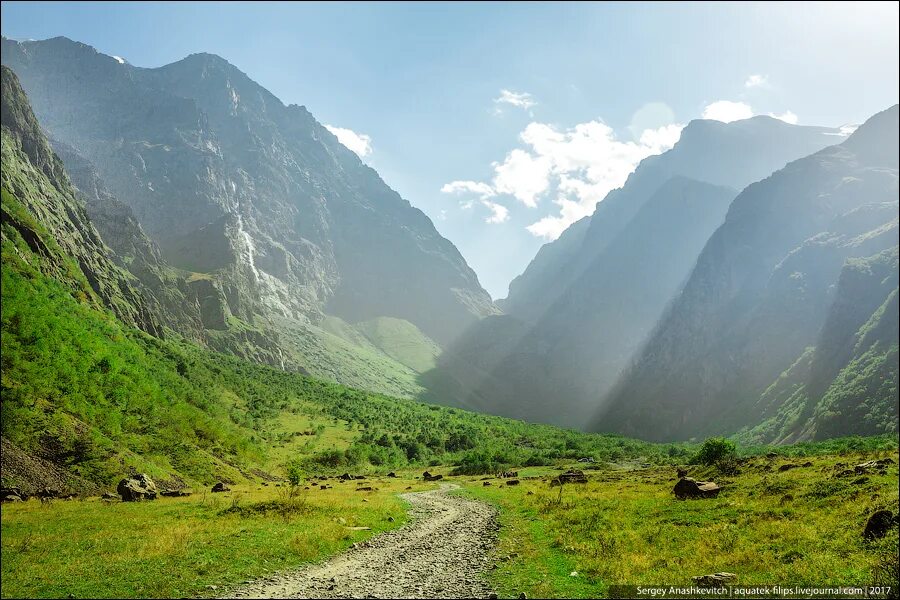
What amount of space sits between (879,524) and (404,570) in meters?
21.0

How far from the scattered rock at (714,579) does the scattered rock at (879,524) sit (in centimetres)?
838

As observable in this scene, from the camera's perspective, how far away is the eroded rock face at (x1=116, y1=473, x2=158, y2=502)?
3238cm

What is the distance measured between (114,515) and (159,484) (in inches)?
578

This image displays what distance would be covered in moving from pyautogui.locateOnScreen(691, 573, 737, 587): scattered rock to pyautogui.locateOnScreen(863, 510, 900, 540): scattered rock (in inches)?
330

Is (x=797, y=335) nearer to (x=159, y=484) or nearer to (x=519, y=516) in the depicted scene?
(x=519, y=516)

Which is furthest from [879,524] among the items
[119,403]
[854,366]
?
[854,366]

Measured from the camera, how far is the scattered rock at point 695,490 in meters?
35.7

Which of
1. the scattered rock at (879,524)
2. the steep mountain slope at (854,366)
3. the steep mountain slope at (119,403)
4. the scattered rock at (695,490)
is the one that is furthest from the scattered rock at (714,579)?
the steep mountain slope at (854,366)

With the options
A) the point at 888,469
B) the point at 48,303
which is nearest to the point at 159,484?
the point at 48,303

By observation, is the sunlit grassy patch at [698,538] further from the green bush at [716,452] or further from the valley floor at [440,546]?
the green bush at [716,452]

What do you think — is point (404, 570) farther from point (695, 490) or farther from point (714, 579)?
point (695, 490)

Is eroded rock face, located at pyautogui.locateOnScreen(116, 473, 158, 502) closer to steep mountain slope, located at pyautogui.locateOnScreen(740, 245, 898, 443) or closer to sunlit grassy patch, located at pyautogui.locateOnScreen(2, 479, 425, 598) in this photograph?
sunlit grassy patch, located at pyautogui.locateOnScreen(2, 479, 425, 598)

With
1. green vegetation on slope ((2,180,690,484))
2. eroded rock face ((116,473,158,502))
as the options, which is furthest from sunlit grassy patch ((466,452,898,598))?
green vegetation on slope ((2,180,690,484))

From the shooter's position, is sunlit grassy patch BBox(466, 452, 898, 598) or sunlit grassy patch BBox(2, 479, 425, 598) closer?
sunlit grassy patch BBox(2, 479, 425, 598)
